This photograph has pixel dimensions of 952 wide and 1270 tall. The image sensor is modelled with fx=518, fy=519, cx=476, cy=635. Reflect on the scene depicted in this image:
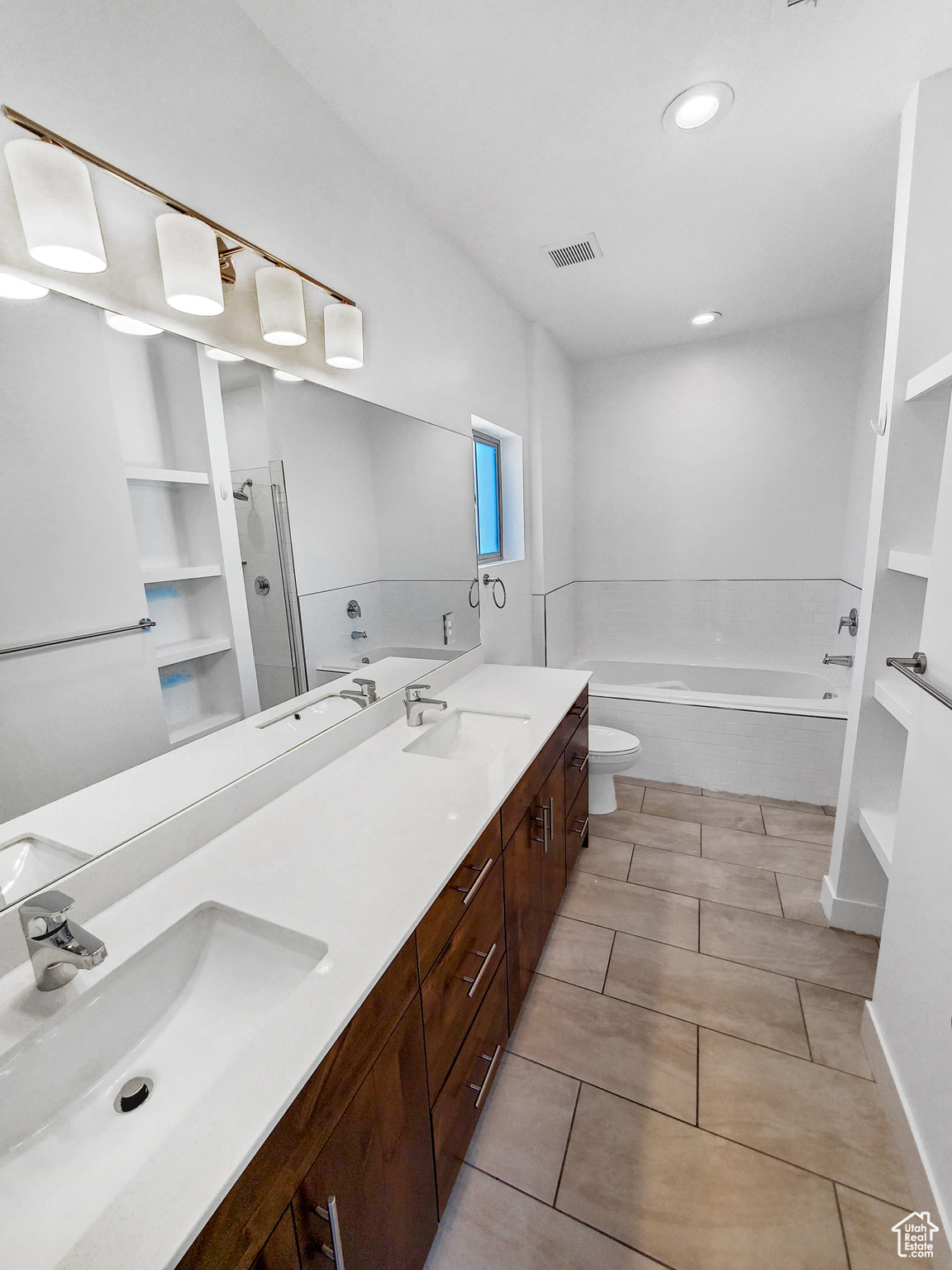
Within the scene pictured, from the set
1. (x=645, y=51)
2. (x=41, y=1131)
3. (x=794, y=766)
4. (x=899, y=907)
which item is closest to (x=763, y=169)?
(x=645, y=51)

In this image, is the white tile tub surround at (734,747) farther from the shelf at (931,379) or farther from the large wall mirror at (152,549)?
the large wall mirror at (152,549)

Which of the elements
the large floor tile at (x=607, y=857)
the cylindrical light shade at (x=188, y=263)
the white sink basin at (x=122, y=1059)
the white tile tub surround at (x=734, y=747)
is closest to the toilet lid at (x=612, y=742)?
the white tile tub surround at (x=734, y=747)

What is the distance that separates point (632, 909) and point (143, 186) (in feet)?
8.41

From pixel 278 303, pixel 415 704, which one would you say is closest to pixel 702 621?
pixel 415 704

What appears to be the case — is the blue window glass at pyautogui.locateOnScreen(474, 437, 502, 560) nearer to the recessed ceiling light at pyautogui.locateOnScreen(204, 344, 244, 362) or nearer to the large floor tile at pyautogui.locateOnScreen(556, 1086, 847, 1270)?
the recessed ceiling light at pyautogui.locateOnScreen(204, 344, 244, 362)

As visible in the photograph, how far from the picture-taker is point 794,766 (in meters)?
2.77

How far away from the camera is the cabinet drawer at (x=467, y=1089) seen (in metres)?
1.06

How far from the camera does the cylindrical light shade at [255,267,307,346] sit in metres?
1.27

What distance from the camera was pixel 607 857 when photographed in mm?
2391

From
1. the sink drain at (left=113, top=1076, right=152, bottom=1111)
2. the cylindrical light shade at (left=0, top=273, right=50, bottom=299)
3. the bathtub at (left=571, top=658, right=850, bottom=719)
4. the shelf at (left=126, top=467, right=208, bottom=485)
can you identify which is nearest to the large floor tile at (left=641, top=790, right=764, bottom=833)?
the bathtub at (left=571, top=658, right=850, bottom=719)

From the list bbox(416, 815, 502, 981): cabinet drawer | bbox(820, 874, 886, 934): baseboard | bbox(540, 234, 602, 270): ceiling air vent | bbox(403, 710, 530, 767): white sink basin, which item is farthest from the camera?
bbox(540, 234, 602, 270): ceiling air vent

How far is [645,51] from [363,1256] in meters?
2.64

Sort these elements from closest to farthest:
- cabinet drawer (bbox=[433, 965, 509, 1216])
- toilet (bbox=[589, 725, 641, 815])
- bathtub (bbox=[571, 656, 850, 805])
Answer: cabinet drawer (bbox=[433, 965, 509, 1216]), toilet (bbox=[589, 725, 641, 815]), bathtub (bbox=[571, 656, 850, 805])

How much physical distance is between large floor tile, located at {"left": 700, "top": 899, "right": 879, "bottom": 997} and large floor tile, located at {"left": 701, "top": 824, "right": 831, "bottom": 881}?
0.33 meters
